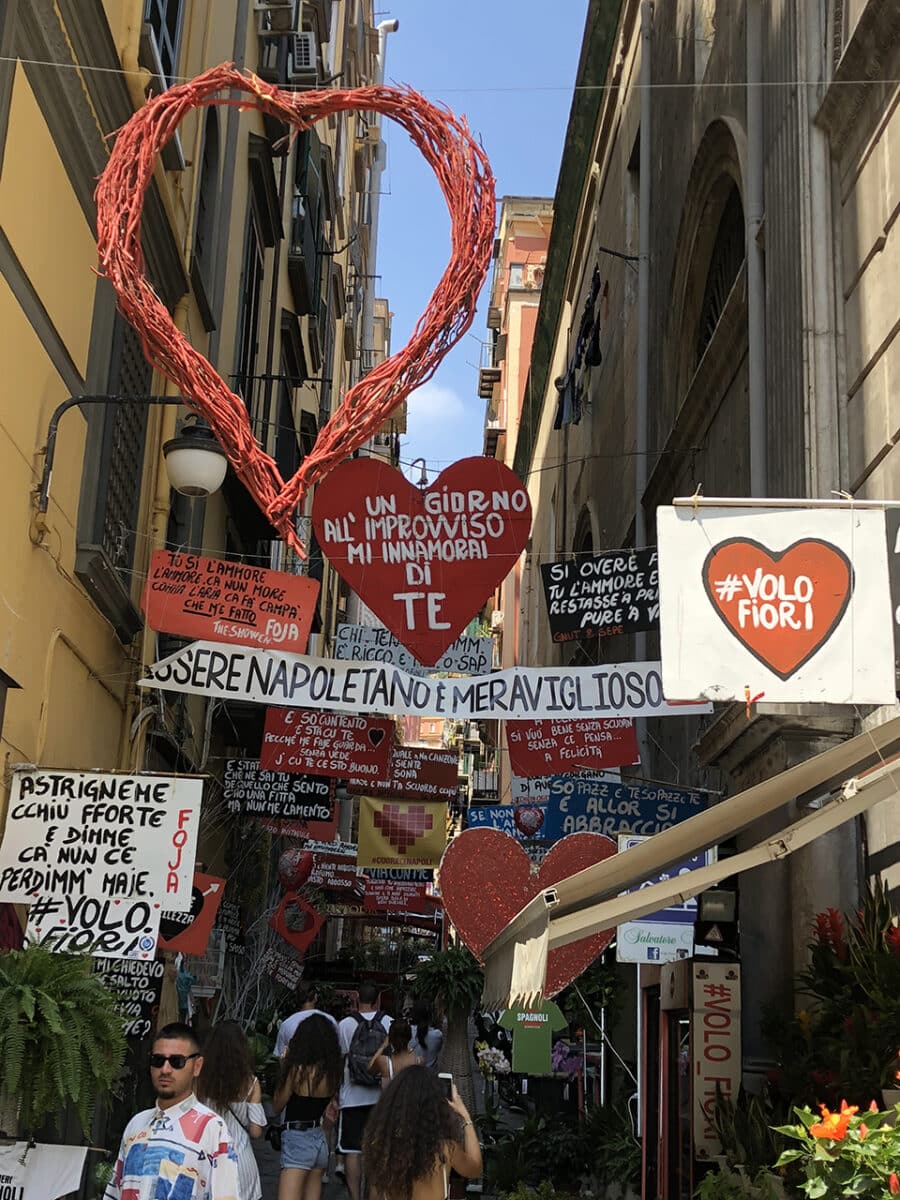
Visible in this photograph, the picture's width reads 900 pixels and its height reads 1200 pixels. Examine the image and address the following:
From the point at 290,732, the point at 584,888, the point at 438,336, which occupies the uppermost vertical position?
the point at 438,336

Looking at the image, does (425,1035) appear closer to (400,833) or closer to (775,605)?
(400,833)

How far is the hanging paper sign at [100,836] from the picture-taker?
7.41 meters

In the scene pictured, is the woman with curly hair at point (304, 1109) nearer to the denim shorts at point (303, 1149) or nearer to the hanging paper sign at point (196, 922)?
the denim shorts at point (303, 1149)

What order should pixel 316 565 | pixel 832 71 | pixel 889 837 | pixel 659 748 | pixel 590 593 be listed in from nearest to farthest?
pixel 889 837, pixel 832 71, pixel 590 593, pixel 659 748, pixel 316 565

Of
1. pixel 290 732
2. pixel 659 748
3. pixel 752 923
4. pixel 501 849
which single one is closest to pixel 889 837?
pixel 752 923

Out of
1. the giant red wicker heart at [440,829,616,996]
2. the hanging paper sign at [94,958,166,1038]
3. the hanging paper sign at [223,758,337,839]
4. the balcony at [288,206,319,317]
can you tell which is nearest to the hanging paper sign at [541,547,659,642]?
the giant red wicker heart at [440,829,616,996]

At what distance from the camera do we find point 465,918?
30.3 feet

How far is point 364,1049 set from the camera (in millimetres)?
11172

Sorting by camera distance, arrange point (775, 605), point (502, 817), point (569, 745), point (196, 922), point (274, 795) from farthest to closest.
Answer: point (502, 817)
point (274, 795)
point (569, 745)
point (196, 922)
point (775, 605)

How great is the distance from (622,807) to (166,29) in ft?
24.5

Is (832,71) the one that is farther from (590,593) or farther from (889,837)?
(889,837)

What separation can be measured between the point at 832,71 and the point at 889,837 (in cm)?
502

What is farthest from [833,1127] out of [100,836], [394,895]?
[394,895]

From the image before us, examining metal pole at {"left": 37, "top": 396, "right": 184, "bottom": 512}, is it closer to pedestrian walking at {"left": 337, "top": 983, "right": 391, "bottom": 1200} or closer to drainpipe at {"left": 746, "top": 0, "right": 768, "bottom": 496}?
drainpipe at {"left": 746, "top": 0, "right": 768, "bottom": 496}
